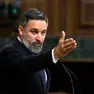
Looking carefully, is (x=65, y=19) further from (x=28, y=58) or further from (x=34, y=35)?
(x=28, y=58)

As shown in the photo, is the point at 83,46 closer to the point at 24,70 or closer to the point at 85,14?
the point at 85,14

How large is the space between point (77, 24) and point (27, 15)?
11.9ft

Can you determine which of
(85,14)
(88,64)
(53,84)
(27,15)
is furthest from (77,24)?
(27,15)

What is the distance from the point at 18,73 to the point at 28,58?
14 centimetres

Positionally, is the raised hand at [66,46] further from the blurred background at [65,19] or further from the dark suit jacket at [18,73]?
the blurred background at [65,19]

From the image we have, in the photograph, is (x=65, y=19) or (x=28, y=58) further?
(x=65, y=19)

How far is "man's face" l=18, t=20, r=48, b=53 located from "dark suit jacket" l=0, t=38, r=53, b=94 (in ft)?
0.23

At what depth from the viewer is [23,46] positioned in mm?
3260

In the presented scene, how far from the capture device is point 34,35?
3232 millimetres

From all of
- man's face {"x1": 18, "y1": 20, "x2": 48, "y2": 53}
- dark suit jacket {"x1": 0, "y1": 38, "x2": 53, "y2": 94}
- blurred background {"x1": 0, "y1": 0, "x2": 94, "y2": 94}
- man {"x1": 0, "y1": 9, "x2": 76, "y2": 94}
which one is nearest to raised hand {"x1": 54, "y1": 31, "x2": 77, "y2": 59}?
man {"x1": 0, "y1": 9, "x2": 76, "y2": 94}

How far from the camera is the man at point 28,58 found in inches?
113

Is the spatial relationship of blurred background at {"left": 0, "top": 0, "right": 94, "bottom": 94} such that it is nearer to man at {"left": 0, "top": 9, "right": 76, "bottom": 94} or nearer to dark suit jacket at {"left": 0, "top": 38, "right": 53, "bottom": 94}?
man at {"left": 0, "top": 9, "right": 76, "bottom": 94}

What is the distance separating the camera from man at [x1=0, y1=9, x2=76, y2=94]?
288 cm

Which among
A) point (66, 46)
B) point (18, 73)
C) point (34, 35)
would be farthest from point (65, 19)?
point (66, 46)
